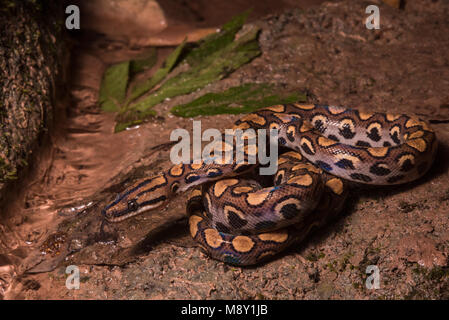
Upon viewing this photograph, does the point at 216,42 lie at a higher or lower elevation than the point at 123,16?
lower

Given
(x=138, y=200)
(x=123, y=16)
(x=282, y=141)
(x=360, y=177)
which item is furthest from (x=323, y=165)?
(x=123, y=16)

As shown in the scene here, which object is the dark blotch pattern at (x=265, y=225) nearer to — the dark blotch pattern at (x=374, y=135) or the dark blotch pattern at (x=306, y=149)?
the dark blotch pattern at (x=306, y=149)

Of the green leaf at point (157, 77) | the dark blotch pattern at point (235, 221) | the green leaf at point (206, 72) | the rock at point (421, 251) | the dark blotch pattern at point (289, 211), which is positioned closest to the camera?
the rock at point (421, 251)

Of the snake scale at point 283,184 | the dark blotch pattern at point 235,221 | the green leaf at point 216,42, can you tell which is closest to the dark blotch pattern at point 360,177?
the snake scale at point 283,184

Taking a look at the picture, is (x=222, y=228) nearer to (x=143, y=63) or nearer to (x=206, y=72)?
(x=206, y=72)

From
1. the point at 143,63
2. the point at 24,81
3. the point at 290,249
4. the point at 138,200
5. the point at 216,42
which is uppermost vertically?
the point at 216,42

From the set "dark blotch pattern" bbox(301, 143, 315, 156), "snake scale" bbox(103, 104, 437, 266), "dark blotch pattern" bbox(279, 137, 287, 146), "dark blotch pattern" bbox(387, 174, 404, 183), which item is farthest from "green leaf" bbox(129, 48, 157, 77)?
"dark blotch pattern" bbox(387, 174, 404, 183)

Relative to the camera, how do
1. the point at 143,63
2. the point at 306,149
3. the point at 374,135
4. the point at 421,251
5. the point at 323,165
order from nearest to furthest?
the point at 421,251
the point at 323,165
the point at 306,149
the point at 374,135
the point at 143,63

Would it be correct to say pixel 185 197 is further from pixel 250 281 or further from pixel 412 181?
pixel 412 181

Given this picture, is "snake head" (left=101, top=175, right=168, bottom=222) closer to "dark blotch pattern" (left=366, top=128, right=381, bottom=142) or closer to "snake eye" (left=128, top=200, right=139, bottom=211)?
"snake eye" (left=128, top=200, right=139, bottom=211)
